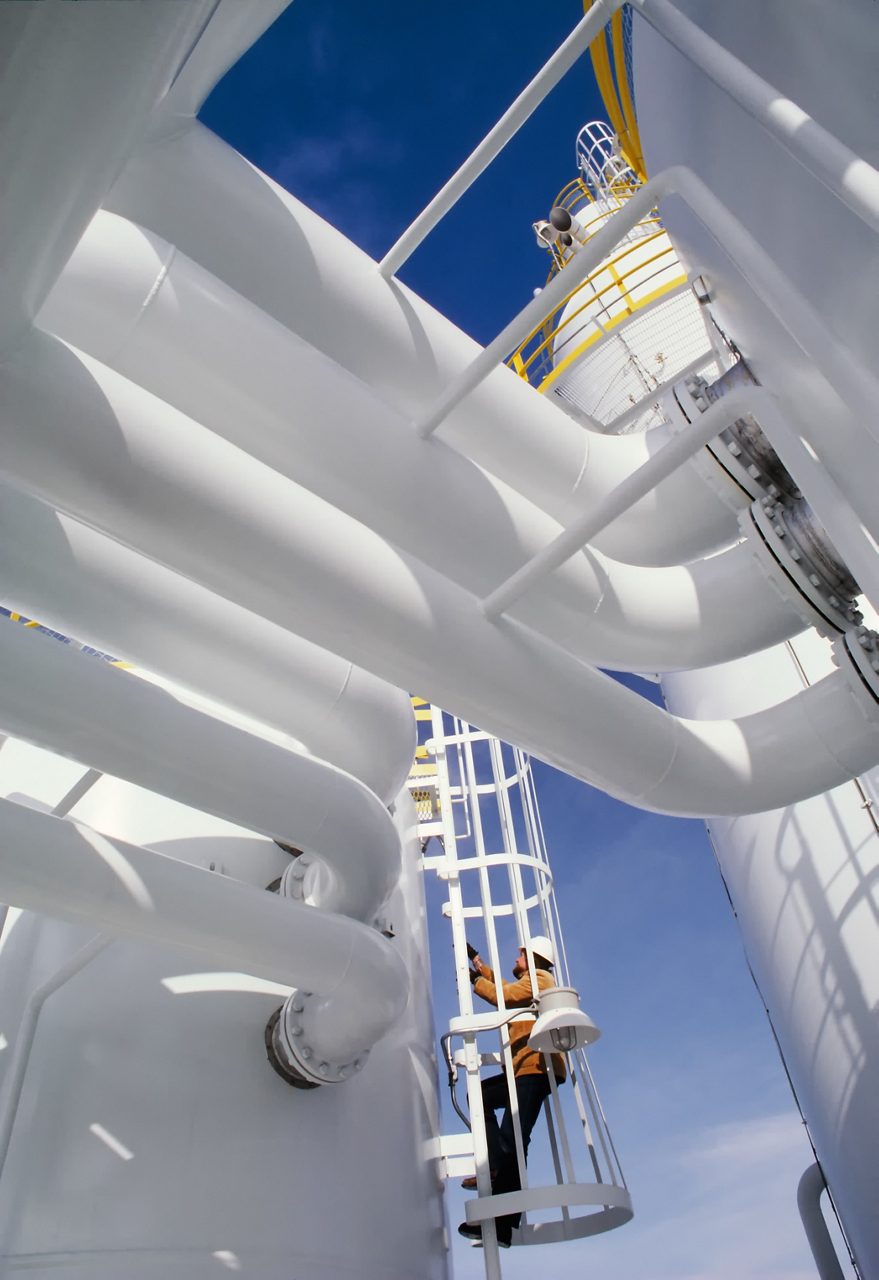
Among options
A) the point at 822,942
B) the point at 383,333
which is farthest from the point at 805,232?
the point at 822,942

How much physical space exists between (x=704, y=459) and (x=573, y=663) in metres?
0.57

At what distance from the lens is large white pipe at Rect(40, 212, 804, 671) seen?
183 cm

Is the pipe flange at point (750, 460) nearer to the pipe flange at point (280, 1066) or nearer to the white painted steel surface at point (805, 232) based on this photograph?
the white painted steel surface at point (805, 232)

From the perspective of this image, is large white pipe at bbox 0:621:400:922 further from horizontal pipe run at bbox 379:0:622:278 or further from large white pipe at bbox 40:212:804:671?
horizontal pipe run at bbox 379:0:622:278

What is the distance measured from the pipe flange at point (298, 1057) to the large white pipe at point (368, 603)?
905 millimetres

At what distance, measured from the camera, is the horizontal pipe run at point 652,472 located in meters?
1.52

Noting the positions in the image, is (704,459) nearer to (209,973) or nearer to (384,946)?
(384,946)

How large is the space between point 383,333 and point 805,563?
46.6 inches

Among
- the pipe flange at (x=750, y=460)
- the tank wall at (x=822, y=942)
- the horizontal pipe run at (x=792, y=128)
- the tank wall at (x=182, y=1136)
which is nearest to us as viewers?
Result: the horizontal pipe run at (x=792, y=128)

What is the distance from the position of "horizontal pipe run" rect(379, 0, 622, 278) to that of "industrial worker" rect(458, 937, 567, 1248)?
3.07 m

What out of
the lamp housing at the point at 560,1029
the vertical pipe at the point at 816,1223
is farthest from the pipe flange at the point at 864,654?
the vertical pipe at the point at 816,1223

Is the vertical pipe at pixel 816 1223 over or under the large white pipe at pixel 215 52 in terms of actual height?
under

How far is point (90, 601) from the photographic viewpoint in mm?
2076

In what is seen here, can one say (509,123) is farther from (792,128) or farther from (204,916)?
(204,916)
